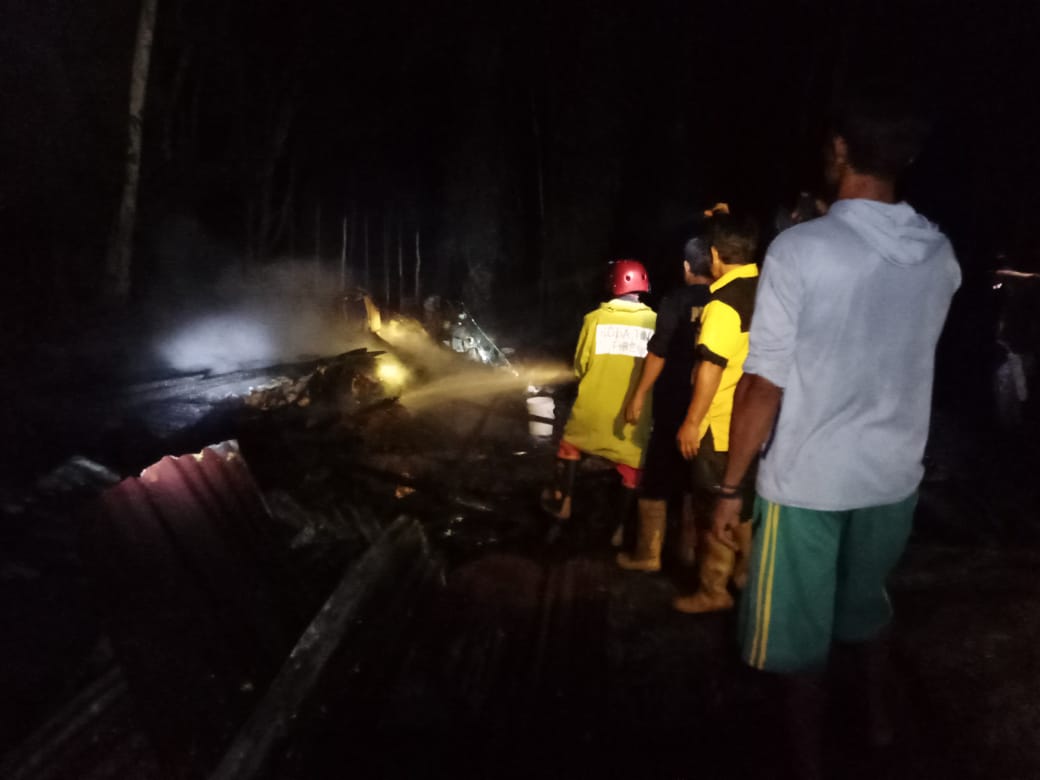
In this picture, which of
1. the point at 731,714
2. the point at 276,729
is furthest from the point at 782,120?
the point at 276,729

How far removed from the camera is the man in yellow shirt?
3016 mm

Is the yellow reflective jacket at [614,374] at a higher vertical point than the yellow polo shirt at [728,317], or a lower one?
lower

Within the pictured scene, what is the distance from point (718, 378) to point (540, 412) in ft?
15.1

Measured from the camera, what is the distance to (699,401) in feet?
10.2

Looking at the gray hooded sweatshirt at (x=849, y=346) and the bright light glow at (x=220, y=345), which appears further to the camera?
the bright light glow at (x=220, y=345)

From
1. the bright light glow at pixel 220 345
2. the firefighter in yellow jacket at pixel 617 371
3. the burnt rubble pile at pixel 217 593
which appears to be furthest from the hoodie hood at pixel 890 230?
the bright light glow at pixel 220 345

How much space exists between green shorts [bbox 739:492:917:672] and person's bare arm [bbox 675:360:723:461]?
1017 millimetres

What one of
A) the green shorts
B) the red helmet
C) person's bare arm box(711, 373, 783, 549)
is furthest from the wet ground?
the red helmet

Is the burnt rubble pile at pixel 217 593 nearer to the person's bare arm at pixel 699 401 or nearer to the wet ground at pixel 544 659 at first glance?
the wet ground at pixel 544 659

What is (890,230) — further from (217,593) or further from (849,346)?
A: (217,593)

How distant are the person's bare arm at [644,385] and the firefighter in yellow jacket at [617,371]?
125 millimetres

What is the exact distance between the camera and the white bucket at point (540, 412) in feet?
22.5

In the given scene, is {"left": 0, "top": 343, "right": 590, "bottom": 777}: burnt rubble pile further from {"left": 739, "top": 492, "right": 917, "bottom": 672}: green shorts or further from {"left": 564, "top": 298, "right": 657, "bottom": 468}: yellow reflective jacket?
{"left": 739, "top": 492, "right": 917, "bottom": 672}: green shorts

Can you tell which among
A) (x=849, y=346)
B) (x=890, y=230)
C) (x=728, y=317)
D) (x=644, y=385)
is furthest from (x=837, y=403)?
(x=644, y=385)
